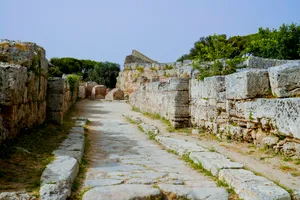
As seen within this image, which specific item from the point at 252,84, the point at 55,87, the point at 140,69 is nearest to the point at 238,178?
the point at 252,84

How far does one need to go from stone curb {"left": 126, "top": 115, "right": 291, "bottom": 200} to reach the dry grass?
90.8 inches

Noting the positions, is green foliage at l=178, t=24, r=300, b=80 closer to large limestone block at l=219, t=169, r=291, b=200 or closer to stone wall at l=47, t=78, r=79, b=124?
stone wall at l=47, t=78, r=79, b=124

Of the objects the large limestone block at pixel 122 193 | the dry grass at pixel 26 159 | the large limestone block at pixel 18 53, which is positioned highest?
the large limestone block at pixel 18 53

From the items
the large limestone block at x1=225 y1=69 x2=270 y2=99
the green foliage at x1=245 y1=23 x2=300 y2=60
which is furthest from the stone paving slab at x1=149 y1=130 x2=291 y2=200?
the green foliage at x1=245 y1=23 x2=300 y2=60

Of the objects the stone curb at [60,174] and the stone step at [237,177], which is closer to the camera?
the stone curb at [60,174]

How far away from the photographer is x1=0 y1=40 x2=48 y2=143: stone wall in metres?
4.74

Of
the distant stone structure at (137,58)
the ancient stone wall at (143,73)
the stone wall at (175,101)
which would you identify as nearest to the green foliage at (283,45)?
the ancient stone wall at (143,73)

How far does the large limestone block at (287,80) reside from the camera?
16.1ft

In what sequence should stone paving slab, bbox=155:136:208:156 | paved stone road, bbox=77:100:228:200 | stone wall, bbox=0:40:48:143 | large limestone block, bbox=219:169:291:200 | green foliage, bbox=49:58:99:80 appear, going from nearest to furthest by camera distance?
1. large limestone block, bbox=219:169:291:200
2. paved stone road, bbox=77:100:228:200
3. stone wall, bbox=0:40:48:143
4. stone paving slab, bbox=155:136:208:156
5. green foliage, bbox=49:58:99:80

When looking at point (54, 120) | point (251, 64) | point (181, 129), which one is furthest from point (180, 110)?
point (54, 120)

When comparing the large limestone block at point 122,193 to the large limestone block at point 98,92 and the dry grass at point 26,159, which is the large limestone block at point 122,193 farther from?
the large limestone block at point 98,92

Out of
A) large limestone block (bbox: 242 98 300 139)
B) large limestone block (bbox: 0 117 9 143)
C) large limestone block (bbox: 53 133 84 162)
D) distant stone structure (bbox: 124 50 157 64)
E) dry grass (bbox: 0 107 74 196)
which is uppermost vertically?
distant stone structure (bbox: 124 50 157 64)

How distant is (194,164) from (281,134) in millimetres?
1517

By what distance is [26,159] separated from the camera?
4.13 meters
